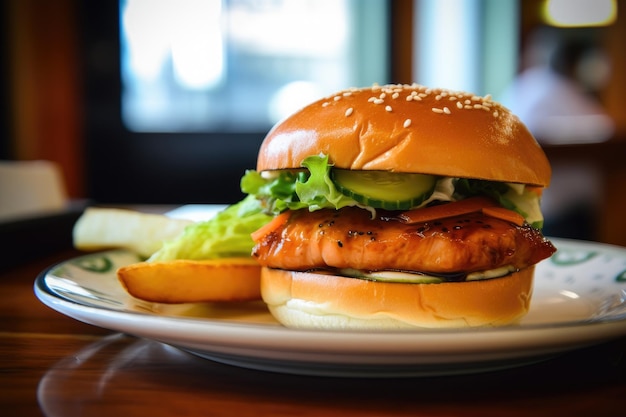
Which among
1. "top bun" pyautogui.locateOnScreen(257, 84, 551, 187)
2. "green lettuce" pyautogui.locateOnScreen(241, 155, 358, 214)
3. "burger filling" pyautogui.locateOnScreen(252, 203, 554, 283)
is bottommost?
"burger filling" pyautogui.locateOnScreen(252, 203, 554, 283)

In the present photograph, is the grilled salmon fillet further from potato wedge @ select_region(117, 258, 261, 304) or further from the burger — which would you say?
potato wedge @ select_region(117, 258, 261, 304)

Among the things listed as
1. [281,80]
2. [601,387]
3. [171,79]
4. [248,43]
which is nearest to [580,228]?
[281,80]

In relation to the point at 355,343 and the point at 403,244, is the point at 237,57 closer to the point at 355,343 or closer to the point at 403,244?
the point at 403,244

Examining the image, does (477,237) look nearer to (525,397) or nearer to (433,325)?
(433,325)

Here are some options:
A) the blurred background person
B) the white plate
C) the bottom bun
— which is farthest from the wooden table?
the blurred background person

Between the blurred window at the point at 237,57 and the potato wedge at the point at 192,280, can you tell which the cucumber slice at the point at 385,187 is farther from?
the blurred window at the point at 237,57

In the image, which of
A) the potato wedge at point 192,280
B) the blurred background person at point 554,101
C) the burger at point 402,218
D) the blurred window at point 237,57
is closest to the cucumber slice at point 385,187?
the burger at point 402,218
